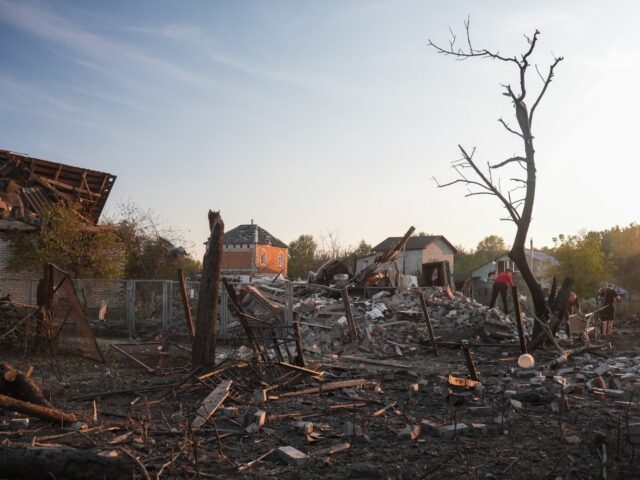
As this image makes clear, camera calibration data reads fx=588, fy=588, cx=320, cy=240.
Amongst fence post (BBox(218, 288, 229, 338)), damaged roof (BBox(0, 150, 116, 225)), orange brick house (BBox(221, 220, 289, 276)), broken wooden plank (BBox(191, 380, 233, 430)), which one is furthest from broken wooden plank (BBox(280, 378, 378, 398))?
orange brick house (BBox(221, 220, 289, 276))

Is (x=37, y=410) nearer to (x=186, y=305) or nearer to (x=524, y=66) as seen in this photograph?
(x=186, y=305)

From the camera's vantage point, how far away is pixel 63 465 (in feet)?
16.3

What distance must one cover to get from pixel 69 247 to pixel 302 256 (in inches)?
1986

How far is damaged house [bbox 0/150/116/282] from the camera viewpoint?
23109 millimetres

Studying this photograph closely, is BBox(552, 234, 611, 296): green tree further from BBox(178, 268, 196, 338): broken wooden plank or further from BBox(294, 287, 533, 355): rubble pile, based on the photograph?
BBox(178, 268, 196, 338): broken wooden plank

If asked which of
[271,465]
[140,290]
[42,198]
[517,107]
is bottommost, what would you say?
[271,465]

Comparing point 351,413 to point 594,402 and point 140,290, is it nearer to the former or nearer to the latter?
point 594,402

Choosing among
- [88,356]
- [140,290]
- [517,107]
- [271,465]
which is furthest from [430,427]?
[140,290]

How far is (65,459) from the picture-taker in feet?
16.3

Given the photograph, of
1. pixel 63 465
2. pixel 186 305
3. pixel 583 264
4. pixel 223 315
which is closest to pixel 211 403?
pixel 63 465

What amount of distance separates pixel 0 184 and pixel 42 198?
178 cm

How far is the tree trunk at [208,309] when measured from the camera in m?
9.00

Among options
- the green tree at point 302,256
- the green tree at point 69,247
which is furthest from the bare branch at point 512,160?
the green tree at point 302,256

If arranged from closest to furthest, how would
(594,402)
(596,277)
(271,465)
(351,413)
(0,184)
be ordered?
(271,465), (351,413), (594,402), (0,184), (596,277)
